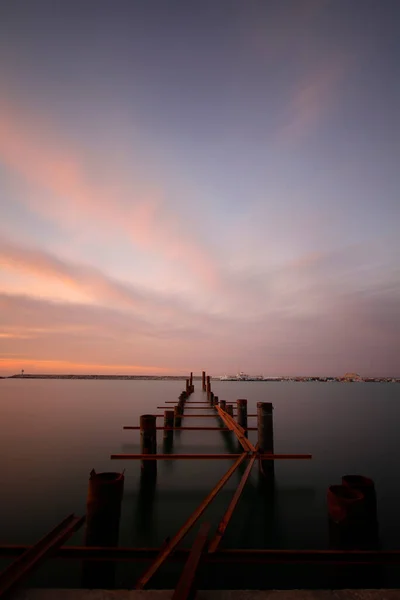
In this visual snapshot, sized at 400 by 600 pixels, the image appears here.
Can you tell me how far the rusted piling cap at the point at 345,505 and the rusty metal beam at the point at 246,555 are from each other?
420 millimetres

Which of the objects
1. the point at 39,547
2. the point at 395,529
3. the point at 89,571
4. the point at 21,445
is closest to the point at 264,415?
the point at 395,529

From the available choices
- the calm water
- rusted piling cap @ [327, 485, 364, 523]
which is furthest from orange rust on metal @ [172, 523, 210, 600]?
the calm water

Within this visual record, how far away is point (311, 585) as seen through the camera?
606 centimetres

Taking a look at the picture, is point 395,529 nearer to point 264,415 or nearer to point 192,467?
point 264,415

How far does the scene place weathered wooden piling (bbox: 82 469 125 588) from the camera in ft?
15.8

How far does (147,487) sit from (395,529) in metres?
7.51

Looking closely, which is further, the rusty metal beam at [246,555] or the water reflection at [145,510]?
the water reflection at [145,510]

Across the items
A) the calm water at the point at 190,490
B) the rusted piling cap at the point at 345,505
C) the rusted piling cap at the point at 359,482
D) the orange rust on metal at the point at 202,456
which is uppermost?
the rusted piling cap at the point at 359,482

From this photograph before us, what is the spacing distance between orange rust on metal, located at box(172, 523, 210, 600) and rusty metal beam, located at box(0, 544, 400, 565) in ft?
0.70

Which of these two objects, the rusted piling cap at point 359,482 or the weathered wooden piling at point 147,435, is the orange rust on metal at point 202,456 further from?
the rusted piling cap at point 359,482

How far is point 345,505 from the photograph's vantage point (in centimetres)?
472

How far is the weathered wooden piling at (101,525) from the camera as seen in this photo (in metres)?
4.80

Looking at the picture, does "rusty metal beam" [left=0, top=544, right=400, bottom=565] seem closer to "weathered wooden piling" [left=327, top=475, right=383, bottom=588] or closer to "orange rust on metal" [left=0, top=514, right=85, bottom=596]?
"orange rust on metal" [left=0, top=514, right=85, bottom=596]

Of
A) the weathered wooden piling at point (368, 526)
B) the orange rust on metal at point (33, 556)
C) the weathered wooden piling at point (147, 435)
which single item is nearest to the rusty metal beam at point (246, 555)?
the orange rust on metal at point (33, 556)
